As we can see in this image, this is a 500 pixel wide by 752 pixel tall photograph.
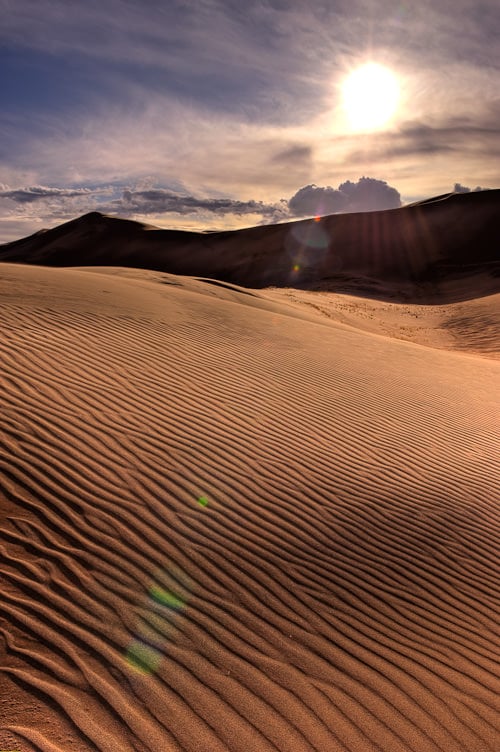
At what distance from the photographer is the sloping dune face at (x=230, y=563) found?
2.55 metres

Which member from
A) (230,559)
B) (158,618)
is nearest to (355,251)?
(230,559)

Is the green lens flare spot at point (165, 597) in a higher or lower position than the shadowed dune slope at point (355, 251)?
lower

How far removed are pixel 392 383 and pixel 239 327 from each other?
3.57 meters

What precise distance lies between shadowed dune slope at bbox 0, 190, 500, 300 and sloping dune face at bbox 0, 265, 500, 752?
27081mm

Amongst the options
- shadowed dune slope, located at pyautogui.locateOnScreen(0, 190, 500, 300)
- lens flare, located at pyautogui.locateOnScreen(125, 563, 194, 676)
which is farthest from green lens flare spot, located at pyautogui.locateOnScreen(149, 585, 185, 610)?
shadowed dune slope, located at pyautogui.locateOnScreen(0, 190, 500, 300)

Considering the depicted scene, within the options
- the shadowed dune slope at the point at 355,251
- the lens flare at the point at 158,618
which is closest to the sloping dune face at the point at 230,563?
the lens flare at the point at 158,618

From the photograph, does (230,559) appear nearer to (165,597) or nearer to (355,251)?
(165,597)

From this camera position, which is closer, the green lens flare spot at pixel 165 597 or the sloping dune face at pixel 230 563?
the sloping dune face at pixel 230 563

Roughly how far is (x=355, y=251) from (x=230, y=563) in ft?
147

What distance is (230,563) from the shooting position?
3697 mm

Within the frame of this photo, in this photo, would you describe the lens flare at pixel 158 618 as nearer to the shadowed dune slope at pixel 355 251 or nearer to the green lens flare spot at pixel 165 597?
the green lens flare spot at pixel 165 597

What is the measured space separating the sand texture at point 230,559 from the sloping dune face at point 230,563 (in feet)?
0.05

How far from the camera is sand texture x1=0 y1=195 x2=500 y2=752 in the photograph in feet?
8.39

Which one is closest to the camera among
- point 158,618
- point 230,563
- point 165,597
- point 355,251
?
point 158,618
